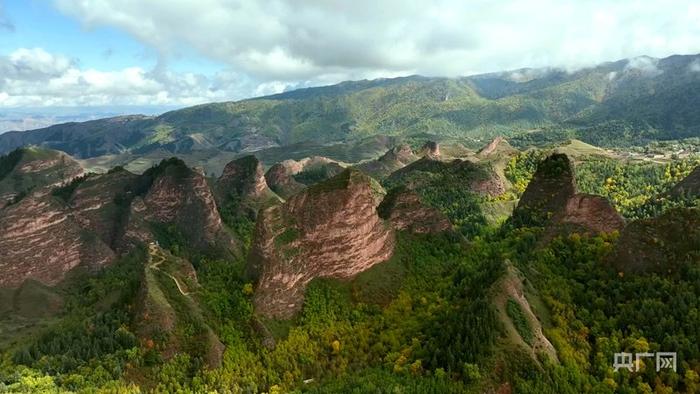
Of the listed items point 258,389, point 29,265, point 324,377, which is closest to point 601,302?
point 324,377

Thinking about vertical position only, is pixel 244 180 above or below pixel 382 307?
above

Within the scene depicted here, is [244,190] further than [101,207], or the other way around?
[244,190]

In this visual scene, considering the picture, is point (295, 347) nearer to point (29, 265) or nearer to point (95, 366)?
point (95, 366)

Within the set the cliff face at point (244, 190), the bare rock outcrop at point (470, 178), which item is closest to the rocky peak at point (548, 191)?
the bare rock outcrop at point (470, 178)

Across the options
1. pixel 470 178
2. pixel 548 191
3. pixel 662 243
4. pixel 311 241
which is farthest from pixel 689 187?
pixel 311 241

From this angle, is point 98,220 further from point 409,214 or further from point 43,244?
point 409,214

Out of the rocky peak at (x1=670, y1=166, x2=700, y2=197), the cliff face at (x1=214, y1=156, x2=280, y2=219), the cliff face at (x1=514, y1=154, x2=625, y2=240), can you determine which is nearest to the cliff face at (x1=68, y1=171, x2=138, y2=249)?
the cliff face at (x1=214, y1=156, x2=280, y2=219)

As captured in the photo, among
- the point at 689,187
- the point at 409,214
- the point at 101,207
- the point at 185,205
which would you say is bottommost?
the point at 689,187
